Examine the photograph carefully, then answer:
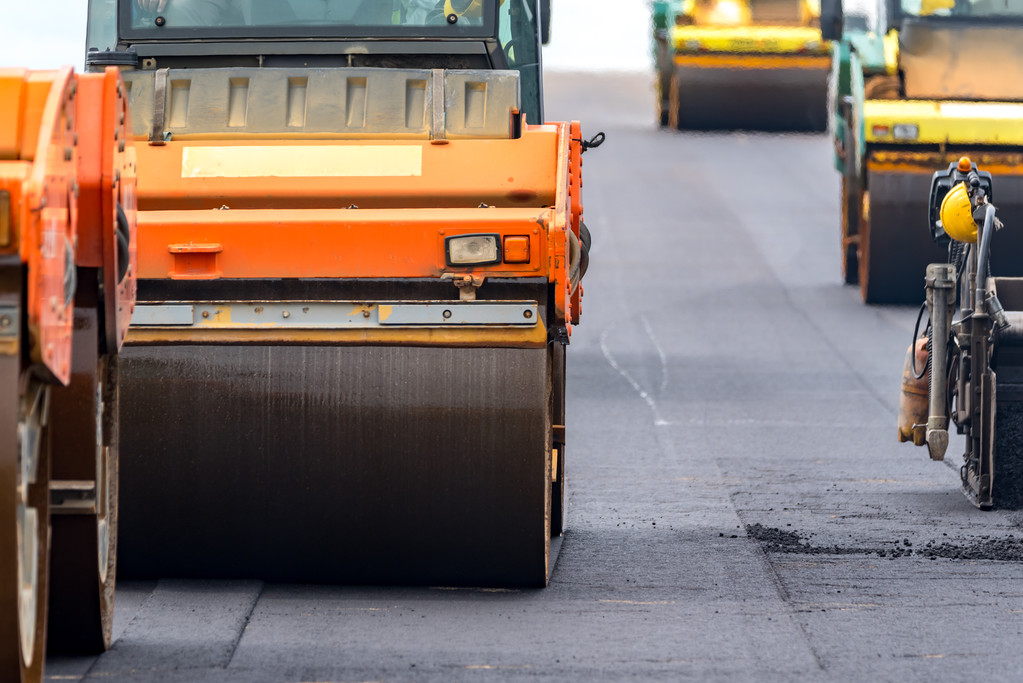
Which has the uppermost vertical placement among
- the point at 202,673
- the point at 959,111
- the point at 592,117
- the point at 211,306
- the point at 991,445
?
the point at 592,117

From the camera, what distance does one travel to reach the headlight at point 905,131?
43.3 ft

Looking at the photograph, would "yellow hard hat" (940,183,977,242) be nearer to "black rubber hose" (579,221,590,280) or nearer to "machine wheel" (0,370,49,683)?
"black rubber hose" (579,221,590,280)

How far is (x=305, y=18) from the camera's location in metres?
7.05

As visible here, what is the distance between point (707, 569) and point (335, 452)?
1.49m

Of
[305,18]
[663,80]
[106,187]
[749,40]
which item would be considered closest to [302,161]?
[305,18]

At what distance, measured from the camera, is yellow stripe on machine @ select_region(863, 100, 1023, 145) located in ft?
42.7

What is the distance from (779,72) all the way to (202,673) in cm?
2064

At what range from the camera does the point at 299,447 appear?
5676mm

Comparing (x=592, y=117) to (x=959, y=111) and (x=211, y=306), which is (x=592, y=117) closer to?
(x=959, y=111)

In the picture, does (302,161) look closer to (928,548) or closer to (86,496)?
(86,496)

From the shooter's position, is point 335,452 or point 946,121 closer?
point 335,452

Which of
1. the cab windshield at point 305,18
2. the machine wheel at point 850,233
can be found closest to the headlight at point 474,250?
the cab windshield at point 305,18

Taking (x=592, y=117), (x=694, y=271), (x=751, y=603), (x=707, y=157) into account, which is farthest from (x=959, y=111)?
(x=592, y=117)

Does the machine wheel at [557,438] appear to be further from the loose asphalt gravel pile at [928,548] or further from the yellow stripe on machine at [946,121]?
the yellow stripe on machine at [946,121]
